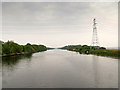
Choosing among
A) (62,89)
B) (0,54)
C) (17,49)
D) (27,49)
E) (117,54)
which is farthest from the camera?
(27,49)

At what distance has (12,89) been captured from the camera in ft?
32.9

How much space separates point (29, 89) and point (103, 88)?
28.1ft

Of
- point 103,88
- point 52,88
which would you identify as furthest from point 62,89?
point 103,88

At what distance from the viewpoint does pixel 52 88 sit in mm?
10070

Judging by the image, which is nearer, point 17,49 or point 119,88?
point 119,88

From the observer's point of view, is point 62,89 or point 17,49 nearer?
point 62,89

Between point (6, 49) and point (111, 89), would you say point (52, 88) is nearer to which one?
point (111, 89)

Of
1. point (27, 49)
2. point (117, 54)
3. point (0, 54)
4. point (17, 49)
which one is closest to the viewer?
point (117, 54)

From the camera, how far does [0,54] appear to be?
4703cm

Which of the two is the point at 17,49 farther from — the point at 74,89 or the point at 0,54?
the point at 74,89

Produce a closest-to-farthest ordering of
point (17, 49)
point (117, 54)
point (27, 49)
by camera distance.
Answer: point (117, 54), point (17, 49), point (27, 49)

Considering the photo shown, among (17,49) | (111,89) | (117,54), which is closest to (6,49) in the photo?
(17,49)

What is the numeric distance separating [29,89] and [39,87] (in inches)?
44.3

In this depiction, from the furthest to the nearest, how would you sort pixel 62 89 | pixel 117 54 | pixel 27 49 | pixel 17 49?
pixel 27 49
pixel 17 49
pixel 117 54
pixel 62 89
